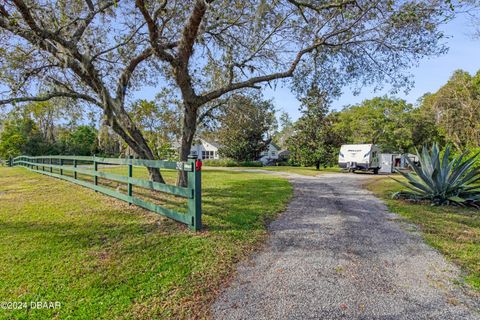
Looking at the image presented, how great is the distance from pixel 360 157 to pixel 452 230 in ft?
48.4

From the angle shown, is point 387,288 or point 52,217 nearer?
point 387,288

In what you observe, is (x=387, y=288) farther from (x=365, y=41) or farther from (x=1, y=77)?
(x=1, y=77)

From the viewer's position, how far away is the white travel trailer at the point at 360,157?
59.9 ft

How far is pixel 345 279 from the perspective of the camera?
285cm

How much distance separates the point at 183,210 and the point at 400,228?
13.8ft

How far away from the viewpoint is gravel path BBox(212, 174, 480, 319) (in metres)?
2.33

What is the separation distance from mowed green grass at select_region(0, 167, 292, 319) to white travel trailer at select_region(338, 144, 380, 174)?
14.6 m

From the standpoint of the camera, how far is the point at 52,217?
5195 mm

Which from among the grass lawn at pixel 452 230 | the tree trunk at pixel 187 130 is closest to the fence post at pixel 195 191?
the grass lawn at pixel 452 230

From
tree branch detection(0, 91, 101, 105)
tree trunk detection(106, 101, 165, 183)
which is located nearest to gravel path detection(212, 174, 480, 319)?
tree trunk detection(106, 101, 165, 183)

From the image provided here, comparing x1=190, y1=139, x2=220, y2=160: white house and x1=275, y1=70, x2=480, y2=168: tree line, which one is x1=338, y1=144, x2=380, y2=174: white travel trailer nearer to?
x1=275, y1=70, x2=480, y2=168: tree line

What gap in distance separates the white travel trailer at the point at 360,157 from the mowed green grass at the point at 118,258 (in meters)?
14.6

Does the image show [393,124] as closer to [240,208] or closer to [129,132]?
[240,208]

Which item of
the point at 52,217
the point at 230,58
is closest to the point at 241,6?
the point at 230,58
